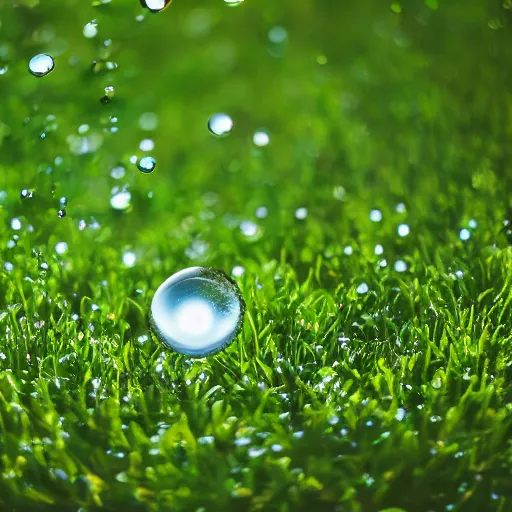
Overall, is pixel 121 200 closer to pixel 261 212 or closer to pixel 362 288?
pixel 261 212

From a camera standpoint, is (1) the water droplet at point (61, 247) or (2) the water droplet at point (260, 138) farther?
(2) the water droplet at point (260, 138)

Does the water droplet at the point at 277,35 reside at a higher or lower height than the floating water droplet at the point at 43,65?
higher

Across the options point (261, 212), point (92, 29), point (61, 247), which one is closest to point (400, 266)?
point (261, 212)

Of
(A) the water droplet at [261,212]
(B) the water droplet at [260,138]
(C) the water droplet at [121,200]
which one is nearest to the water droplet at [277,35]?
(B) the water droplet at [260,138]

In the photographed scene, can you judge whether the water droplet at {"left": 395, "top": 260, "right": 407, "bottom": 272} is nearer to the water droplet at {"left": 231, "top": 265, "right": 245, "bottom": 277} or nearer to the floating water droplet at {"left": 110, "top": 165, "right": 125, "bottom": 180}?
the water droplet at {"left": 231, "top": 265, "right": 245, "bottom": 277}

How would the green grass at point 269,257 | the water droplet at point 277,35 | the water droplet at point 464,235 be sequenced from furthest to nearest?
the water droplet at point 277,35
the water droplet at point 464,235
the green grass at point 269,257

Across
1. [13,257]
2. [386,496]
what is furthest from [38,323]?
[386,496]

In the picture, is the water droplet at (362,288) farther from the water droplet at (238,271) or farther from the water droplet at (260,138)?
the water droplet at (260,138)
